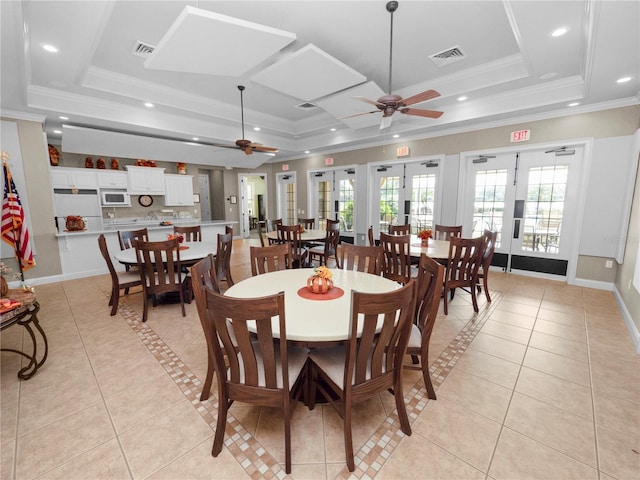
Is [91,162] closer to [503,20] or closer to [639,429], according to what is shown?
[503,20]

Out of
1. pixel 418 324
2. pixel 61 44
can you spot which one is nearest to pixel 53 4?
pixel 61 44

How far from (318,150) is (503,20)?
492 centimetres

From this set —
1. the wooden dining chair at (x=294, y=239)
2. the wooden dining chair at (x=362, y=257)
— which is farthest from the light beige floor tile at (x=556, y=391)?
the wooden dining chair at (x=294, y=239)

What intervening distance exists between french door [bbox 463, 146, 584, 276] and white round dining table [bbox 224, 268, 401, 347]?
3.95 metres

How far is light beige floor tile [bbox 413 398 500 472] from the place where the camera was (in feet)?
4.89

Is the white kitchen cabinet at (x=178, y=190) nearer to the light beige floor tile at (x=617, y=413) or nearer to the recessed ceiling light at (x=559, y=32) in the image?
the recessed ceiling light at (x=559, y=32)

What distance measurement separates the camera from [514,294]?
3.88m

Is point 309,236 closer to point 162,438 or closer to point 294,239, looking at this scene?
point 294,239

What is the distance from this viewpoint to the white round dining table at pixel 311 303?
1367 mm

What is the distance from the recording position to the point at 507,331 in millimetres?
2846

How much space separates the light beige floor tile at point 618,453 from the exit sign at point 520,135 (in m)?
4.31


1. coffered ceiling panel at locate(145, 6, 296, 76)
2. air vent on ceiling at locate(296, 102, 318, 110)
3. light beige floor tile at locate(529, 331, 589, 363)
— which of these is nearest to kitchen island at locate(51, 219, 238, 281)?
coffered ceiling panel at locate(145, 6, 296, 76)

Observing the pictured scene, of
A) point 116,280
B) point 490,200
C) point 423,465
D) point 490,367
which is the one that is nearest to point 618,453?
point 490,367

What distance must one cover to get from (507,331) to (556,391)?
0.93m
